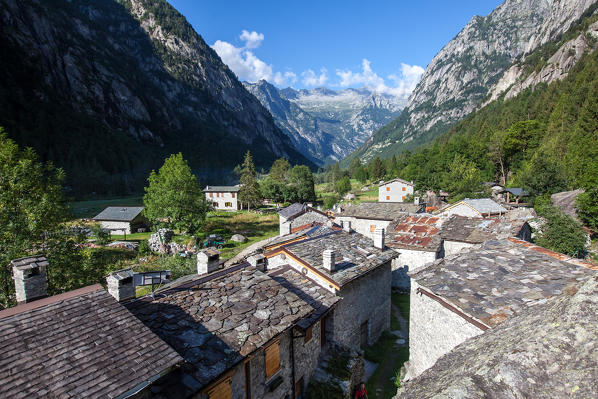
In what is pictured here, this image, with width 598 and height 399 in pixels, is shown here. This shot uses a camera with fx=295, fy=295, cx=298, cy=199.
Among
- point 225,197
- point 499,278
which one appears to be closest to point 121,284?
point 499,278

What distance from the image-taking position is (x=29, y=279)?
7.09 metres

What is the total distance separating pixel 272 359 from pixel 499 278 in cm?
853

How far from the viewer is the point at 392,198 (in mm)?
70438

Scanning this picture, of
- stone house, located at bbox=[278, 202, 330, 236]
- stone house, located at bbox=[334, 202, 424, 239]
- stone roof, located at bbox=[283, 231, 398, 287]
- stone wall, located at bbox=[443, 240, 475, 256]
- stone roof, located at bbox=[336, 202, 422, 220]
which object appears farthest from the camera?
stone house, located at bbox=[278, 202, 330, 236]

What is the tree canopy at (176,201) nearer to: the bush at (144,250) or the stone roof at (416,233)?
the bush at (144,250)

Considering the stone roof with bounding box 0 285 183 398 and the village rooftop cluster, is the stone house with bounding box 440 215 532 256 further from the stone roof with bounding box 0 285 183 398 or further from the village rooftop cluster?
the stone roof with bounding box 0 285 183 398

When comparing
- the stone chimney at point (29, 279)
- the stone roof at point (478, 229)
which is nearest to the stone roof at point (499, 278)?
the stone roof at point (478, 229)

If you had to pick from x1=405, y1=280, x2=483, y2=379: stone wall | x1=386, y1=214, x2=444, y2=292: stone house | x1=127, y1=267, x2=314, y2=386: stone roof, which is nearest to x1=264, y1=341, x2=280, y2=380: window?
x1=127, y1=267, x2=314, y2=386: stone roof

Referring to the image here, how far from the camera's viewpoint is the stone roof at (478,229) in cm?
2353

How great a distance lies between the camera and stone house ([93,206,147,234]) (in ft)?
158

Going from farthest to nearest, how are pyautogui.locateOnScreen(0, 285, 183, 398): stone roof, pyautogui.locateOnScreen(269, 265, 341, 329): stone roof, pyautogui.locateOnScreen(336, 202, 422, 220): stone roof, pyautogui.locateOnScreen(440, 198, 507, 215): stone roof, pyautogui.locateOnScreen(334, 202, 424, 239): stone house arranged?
pyautogui.locateOnScreen(440, 198, 507, 215): stone roof, pyautogui.locateOnScreen(336, 202, 422, 220): stone roof, pyautogui.locateOnScreen(334, 202, 424, 239): stone house, pyautogui.locateOnScreen(269, 265, 341, 329): stone roof, pyautogui.locateOnScreen(0, 285, 183, 398): stone roof

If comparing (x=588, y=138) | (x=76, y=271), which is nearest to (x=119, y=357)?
(x=76, y=271)

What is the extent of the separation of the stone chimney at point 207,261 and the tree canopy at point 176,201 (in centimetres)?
3105

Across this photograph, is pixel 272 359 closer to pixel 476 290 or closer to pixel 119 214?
pixel 476 290
